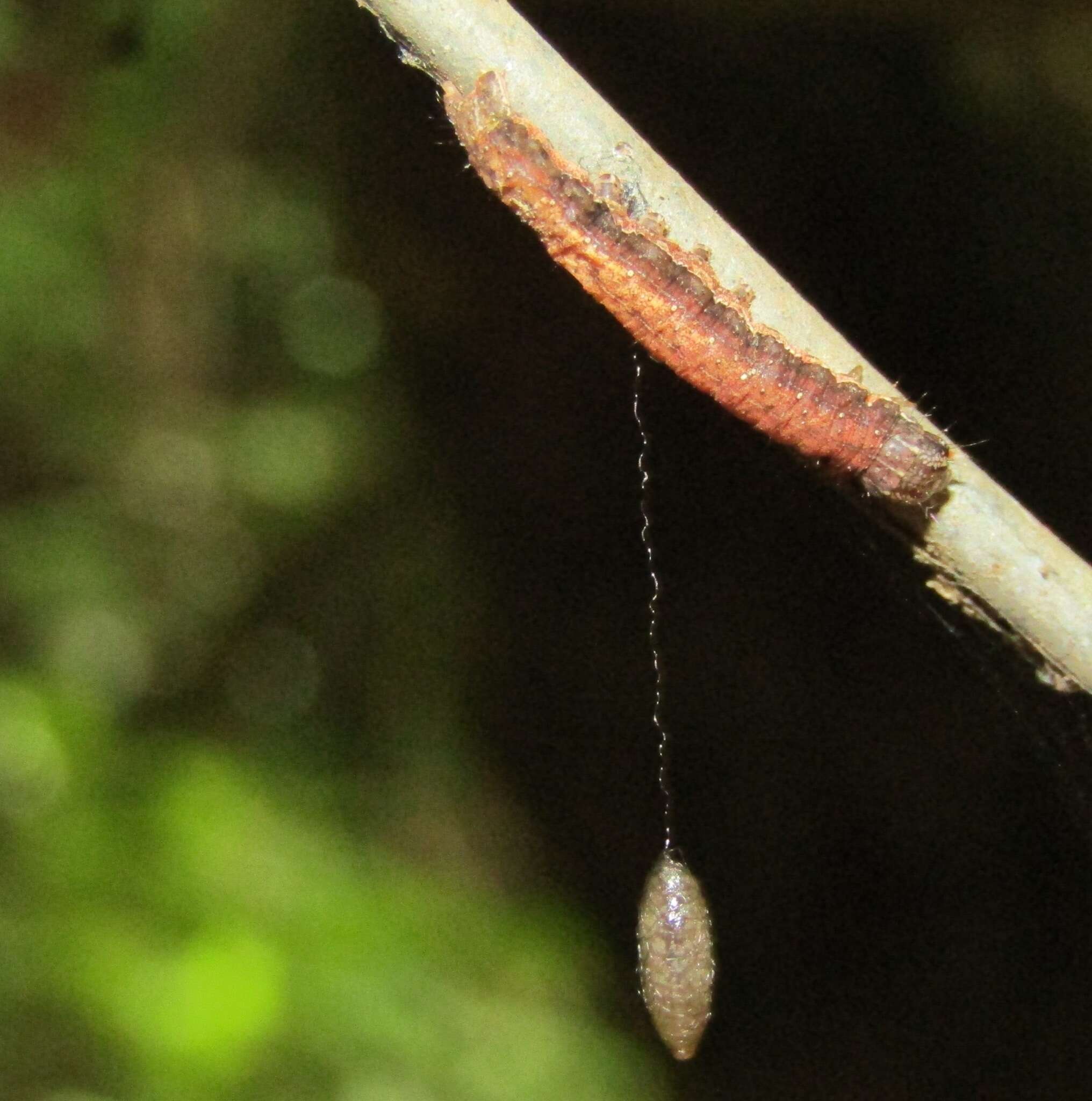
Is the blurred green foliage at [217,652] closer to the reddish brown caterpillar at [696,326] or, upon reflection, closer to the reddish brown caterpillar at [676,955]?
the reddish brown caterpillar at [676,955]

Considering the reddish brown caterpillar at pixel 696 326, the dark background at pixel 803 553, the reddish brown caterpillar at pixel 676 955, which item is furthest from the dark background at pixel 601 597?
the reddish brown caterpillar at pixel 696 326

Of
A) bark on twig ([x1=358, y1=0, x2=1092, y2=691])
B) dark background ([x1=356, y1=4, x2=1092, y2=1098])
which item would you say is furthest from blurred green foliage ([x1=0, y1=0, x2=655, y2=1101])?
bark on twig ([x1=358, y1=0, x2=1092, y2=691])

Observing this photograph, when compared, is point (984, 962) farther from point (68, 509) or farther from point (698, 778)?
point (68, 509)

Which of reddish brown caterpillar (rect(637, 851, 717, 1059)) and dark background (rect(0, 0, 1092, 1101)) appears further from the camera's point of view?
dark background (rect(0, 0, 1092, 1101))

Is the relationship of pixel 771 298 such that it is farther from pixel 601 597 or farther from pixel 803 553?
pixel 601 597

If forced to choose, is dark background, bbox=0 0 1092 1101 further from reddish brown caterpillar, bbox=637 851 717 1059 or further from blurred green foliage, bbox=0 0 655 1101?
reddish brown caterpillar, bbox=637 851 717 1059

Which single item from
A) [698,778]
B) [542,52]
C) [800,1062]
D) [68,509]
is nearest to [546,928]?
[698,778]
